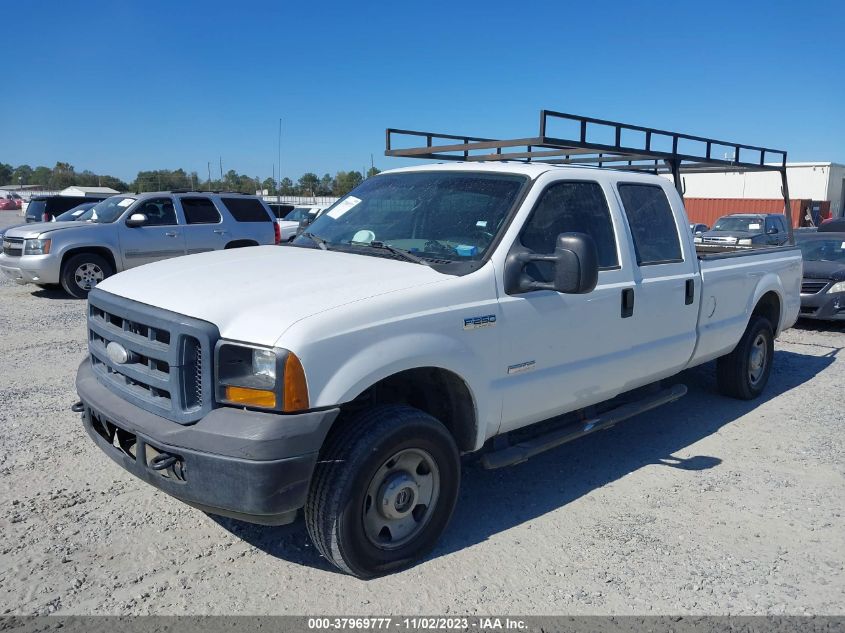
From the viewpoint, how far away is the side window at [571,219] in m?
3.91

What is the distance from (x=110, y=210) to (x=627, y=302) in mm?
10876

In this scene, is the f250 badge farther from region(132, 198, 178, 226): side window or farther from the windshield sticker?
region(132, 198, 178, 226): side window

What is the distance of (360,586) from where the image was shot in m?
3.25

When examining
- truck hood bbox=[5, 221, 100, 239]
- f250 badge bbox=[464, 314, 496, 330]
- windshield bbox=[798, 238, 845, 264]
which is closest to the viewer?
f250 badge bbox=[464, 314, 496, 330]

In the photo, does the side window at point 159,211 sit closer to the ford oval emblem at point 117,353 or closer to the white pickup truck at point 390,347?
the white pickup truck at point 390,347

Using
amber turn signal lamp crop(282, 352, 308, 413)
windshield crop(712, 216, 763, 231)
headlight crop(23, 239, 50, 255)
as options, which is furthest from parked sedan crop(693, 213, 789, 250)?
headlight crop(23, 239, 50, 255)

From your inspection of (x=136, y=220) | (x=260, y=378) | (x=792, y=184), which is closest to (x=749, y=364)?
(x=260, y=378)

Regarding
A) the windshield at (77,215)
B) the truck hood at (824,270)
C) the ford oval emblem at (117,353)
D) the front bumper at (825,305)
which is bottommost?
the front bumper at (825,305)

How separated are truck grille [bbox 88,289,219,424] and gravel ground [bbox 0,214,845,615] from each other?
2.71 ft

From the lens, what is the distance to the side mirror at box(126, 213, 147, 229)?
464 inches

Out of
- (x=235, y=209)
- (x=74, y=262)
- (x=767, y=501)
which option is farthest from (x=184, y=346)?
(x=235, y=209)

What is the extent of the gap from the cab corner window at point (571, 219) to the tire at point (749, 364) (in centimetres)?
249

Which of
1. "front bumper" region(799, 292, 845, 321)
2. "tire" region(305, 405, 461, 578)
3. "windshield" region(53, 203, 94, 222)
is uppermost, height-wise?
"windshield" region(53, 203, 94, 222)

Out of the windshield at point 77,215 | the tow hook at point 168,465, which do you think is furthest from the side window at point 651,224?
the windshield at point 77,215
